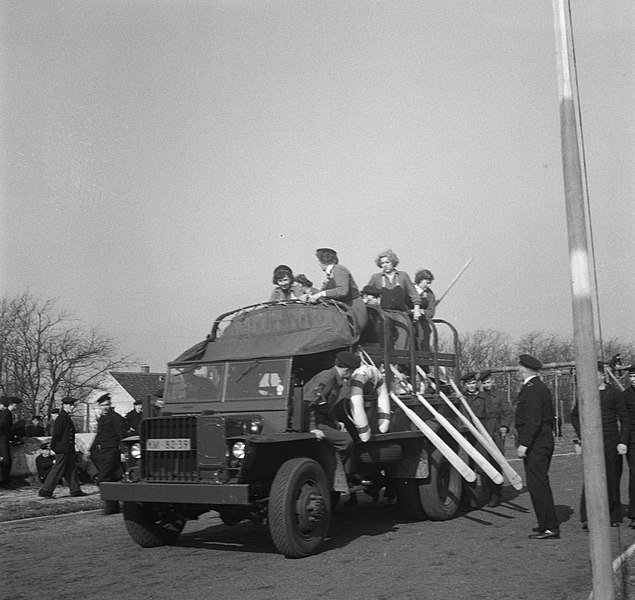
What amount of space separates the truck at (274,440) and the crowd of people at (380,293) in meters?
0.15

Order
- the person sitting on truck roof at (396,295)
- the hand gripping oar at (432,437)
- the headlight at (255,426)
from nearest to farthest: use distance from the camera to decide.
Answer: the headlight at (255,426) < the hand gripping oar at (432,437) < the person sitting on truck roof at (396,295)

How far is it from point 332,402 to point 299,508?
4.62ft

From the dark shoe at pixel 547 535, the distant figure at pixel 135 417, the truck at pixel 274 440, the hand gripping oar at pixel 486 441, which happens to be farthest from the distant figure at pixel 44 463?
the dark shoe at pixel 547 535

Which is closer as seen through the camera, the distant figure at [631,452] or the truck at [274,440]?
the truck at [274,440]

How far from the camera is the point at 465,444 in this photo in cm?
1002

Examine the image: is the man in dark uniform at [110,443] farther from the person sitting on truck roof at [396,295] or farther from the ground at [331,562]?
the person sitting on truck roof at [396,295]

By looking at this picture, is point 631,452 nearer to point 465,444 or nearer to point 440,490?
point 465,444

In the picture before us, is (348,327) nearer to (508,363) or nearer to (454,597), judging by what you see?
(454,597)

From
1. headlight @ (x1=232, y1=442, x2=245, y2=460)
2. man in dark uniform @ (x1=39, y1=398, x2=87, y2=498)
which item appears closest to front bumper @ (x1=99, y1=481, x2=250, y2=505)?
headlight @ (x1=232, y1=442, x2=245, y2=460)

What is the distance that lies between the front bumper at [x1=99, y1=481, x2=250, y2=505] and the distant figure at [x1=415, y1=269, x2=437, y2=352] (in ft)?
15.2

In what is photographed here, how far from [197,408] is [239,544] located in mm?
1608

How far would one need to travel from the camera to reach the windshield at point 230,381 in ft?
29.8

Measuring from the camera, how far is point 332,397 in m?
9.01

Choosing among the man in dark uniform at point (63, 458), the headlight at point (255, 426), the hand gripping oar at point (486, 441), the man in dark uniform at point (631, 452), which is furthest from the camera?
the man in dark uniform at point (63, 458)
